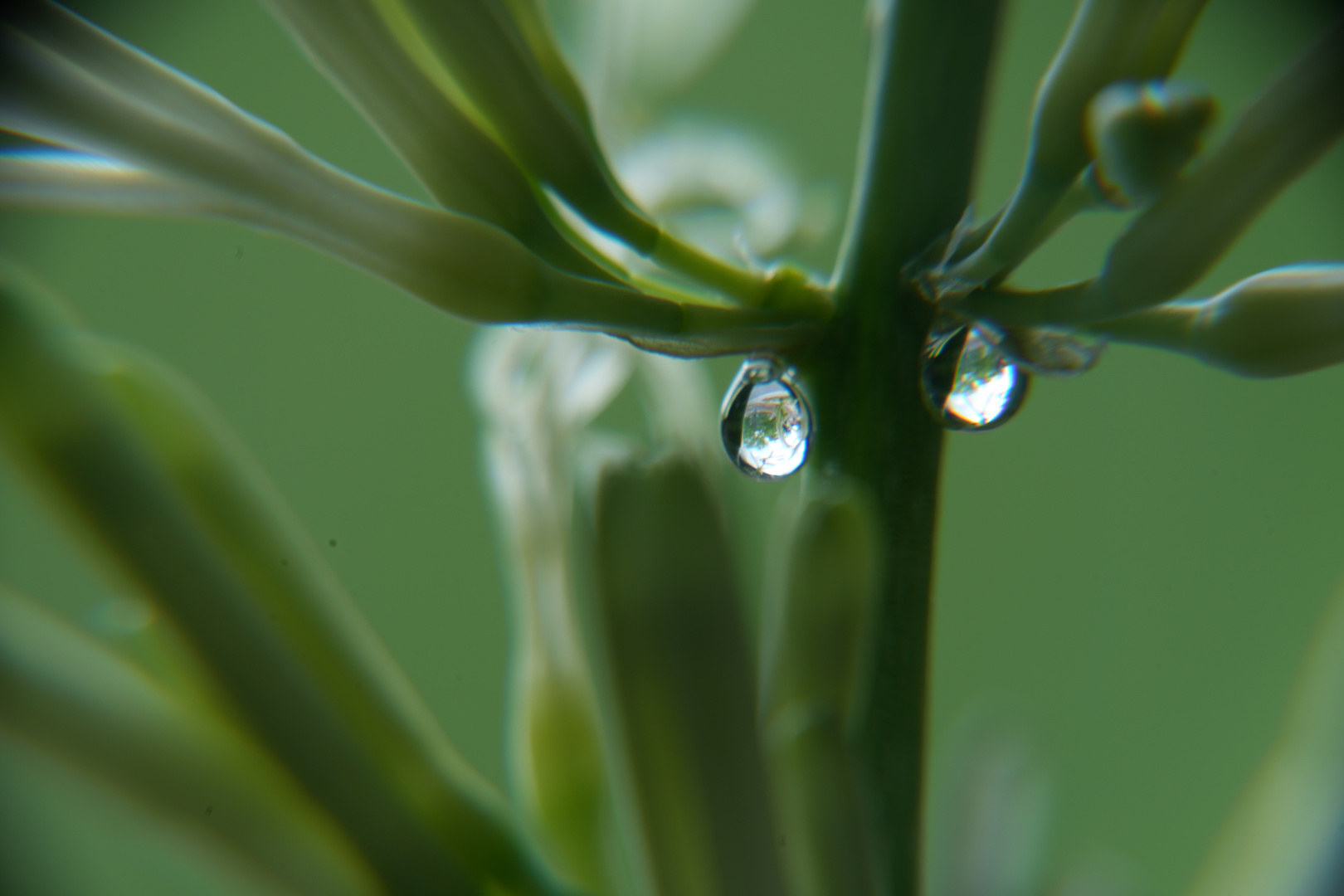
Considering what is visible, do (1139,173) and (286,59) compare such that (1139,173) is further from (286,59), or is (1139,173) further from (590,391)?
(286,59)

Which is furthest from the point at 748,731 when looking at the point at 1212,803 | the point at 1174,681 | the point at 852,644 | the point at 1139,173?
the point at 1212,803

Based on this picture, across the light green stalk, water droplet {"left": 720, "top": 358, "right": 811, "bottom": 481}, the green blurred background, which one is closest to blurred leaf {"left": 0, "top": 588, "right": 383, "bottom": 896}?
the light green stalk

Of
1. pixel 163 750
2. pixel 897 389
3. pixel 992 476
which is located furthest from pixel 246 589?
pixel 992 476

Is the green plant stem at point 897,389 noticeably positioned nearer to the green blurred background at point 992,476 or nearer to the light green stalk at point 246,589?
the light green stalk at point 246,589

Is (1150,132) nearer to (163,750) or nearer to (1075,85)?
(1075,85)

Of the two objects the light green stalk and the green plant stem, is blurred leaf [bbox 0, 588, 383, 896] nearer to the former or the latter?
the light green stalk

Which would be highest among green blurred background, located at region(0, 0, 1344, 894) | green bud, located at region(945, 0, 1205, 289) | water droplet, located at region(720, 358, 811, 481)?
green bud, located at region(945, 0, 1205, 289)
